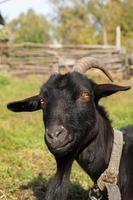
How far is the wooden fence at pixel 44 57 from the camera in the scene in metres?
27.5

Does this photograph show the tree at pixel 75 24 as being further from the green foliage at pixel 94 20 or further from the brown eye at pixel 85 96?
the brown eye at pixel 85 96

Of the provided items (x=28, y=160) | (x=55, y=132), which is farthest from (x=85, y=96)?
(x=28, y=160)

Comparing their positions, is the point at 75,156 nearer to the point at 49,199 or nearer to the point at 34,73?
the point at 49,199

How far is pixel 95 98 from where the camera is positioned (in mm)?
5109

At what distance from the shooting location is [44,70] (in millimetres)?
28016

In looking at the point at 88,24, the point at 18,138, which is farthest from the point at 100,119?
Result: the point at 88,24

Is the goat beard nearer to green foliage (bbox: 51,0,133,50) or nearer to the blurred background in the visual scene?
the blurred background

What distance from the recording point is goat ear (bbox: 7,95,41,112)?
5341 millimetres

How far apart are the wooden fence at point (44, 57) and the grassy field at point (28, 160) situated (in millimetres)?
15090

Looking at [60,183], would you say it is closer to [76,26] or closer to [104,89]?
[104,89]

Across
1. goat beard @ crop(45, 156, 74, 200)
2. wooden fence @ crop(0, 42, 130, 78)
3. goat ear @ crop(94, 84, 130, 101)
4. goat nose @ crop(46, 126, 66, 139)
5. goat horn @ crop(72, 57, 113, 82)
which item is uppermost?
goat horn @ crop(72, 57, 113, 82)

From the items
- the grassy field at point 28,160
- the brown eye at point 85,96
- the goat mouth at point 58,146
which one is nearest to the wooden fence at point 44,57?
the grassy field at point 28,160

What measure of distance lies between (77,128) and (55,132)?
30 cm

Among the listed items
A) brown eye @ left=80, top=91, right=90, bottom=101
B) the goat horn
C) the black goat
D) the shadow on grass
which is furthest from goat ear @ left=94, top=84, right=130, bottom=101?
the shadow on grass
